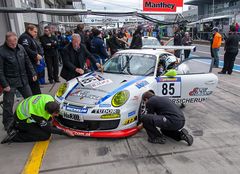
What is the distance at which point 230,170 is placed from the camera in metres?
2.81

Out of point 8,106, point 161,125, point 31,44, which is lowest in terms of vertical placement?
point 161,125

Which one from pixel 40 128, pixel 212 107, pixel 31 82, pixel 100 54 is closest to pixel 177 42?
pixel 100 54

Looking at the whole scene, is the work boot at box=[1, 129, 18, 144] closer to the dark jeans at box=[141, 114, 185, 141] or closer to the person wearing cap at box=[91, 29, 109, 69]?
the dark jeans at box=[141, 114, 185, 141]

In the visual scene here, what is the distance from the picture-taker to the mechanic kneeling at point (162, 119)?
3373 mm

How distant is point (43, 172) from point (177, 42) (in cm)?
1008

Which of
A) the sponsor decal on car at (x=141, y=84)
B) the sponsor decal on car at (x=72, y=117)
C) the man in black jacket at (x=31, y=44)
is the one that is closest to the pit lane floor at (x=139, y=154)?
the sponsor decal on car at (x=72, y=117)

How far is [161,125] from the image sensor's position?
3379 millimetres

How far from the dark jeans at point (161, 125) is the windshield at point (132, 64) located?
4.12 feet

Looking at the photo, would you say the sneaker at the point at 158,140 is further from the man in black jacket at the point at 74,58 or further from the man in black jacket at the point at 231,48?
A: the man in black jacket at the point at 231,48

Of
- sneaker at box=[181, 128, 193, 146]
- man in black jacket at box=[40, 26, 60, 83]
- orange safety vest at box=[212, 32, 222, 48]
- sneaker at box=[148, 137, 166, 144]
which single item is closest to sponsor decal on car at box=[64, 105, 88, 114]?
sneaker at box=[148, 137, 166, 144]

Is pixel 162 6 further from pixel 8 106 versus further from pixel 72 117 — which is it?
pixel 8 106

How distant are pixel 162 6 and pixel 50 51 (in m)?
4.07

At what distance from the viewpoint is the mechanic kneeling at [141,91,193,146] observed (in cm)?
337

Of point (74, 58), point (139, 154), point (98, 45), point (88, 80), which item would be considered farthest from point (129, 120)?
point (98, 45)
